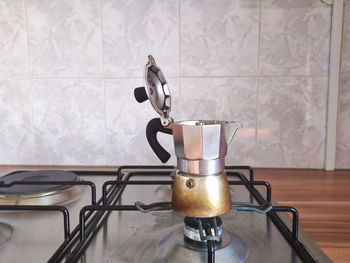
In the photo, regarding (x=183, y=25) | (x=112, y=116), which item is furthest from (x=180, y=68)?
(x=112, y=116)

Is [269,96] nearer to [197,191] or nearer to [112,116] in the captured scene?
[112,116]

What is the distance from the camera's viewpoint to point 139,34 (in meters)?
0.96

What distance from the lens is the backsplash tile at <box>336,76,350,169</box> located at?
0.91m

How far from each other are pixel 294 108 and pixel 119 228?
2.35 feet

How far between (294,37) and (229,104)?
29 cm

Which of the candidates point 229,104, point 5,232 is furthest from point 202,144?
point 229,104

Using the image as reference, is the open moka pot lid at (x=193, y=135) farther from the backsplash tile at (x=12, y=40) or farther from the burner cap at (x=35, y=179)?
the backsplash tile at (x=12, y=40)

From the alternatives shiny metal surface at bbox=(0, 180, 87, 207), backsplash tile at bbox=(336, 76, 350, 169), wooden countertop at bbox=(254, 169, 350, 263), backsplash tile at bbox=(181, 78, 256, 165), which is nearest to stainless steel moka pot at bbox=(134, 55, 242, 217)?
wooden countertop at bbox=(254, 169, 350, 263)

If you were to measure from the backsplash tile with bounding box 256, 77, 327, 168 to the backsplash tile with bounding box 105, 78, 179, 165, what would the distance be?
0.30m

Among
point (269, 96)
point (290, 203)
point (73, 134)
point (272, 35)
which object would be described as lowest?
point (290, 203)

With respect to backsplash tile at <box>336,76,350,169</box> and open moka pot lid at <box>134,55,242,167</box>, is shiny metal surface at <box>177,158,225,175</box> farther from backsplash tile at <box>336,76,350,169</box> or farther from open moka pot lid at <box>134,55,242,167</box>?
backsplash tile at <box>336,76,350,169</box>

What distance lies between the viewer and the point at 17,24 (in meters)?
0.99

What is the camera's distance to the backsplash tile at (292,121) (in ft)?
3.05

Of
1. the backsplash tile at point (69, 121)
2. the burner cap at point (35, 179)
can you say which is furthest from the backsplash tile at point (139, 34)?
the burner cap at point (35, 179)
